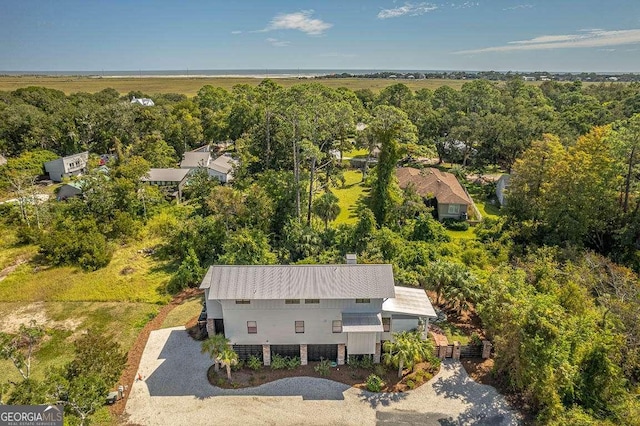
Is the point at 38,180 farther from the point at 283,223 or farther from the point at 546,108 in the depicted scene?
the point at 546,108

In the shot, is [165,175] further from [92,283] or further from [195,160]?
[92,283]

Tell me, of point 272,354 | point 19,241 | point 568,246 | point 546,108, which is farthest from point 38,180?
point 546,108

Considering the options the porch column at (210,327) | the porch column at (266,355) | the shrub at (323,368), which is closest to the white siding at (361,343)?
the shrub at (323,368)

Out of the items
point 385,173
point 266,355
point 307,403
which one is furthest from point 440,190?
point 307,403

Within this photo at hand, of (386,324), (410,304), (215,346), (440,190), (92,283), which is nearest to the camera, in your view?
(215,346)

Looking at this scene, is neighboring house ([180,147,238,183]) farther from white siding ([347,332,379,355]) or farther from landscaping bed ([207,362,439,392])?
white siding ([347,332,379,355])

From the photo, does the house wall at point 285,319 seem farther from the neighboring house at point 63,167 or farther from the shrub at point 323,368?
the neighboring house at point 63,167
